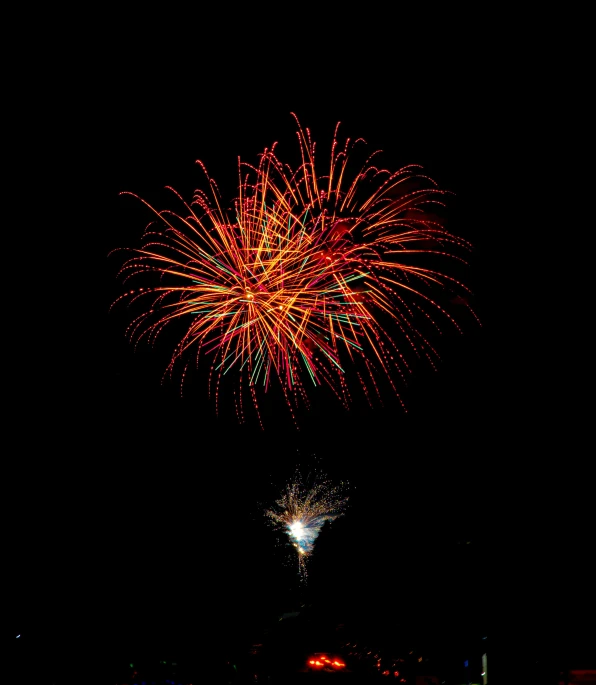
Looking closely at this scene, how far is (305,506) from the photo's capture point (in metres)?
24.6

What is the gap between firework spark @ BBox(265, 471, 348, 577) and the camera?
23625 mm

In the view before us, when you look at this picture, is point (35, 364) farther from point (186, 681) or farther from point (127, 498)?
point (186, 681)

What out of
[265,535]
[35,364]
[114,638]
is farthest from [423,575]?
[265,535]

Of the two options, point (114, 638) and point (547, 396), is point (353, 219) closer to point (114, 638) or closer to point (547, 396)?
point (547, 396)

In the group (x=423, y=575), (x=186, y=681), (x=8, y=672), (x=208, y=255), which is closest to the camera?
(x=8, y=672)

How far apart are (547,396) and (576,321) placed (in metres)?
1.27

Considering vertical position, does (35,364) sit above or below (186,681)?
above

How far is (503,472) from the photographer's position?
8727 mm

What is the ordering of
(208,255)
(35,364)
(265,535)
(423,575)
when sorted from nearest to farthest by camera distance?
(423,575) < (208,255) < (35,364) < (265,535)

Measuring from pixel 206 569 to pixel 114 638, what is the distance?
13.5 feet

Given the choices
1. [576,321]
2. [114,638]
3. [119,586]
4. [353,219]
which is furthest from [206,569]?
[576,321]

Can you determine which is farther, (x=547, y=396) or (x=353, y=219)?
(x=547, y=396)

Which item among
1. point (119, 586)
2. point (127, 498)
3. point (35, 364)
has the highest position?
point (35, 364)

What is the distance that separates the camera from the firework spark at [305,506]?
23625mm
